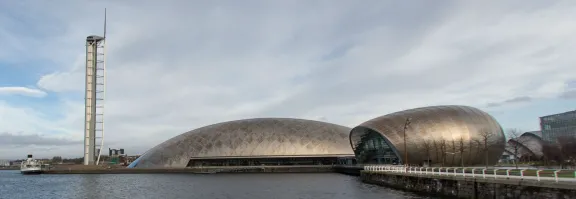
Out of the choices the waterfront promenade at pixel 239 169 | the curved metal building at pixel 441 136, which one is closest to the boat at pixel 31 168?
Answer: the waterfront promenade at pixel 239 169

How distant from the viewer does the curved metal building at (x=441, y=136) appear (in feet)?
237

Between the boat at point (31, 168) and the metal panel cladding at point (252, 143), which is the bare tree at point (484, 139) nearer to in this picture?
the metal panel cladding at point (252, 143)

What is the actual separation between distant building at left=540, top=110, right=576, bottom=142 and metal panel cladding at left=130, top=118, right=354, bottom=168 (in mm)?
103854

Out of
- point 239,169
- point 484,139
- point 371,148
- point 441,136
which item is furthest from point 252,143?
point 484,139

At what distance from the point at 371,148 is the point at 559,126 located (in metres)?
131

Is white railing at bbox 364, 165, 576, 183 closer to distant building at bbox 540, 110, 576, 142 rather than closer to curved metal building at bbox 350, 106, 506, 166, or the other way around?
curved metal building at bbox 350, 106, 506, 166

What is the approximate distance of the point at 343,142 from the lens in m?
104

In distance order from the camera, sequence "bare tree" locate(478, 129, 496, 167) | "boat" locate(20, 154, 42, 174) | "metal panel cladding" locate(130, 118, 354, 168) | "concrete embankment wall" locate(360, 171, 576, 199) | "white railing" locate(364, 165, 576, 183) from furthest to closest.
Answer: "boat" locate(20, 154, 42, 174), "metal panel cladding" locate(130, 118, 354, 168), "bare tree" locate(478, 129, 496, 167), "white railing" locate(364, 165, 576, 183), "concrete embankment wall" locate(360, 171, 576, 199)

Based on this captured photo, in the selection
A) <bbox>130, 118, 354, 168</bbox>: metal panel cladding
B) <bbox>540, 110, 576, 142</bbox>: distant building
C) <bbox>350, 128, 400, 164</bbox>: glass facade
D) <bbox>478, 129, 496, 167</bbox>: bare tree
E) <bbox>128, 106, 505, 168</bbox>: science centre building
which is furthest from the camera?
<bbox>540, 110, 576, 142</bbox>: distant building

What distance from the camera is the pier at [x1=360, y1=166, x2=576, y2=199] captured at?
22.9 m

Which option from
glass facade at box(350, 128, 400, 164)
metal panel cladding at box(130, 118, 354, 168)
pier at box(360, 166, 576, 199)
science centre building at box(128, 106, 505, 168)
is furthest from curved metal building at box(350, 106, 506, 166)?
metal panel cladding at box(130, 118, 354, 168)

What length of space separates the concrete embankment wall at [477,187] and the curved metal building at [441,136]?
24468 mm

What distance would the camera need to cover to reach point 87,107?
113 meters

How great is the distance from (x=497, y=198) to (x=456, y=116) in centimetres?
4968
